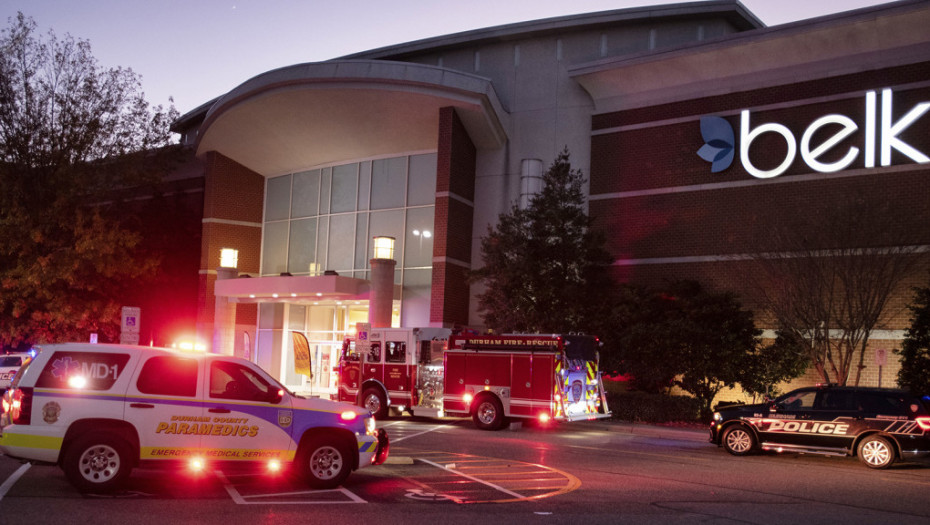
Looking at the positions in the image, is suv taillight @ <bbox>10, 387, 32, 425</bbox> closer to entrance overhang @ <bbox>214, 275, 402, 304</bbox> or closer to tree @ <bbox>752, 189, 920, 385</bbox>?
tree @ <bbox>752, 189, 920, 385</bbox>

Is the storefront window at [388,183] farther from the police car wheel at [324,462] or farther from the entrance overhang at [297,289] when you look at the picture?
the police car wheel at [324,462]

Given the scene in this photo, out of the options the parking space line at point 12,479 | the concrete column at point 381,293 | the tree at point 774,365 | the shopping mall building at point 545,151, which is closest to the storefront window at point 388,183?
the shopping mall building at point 545,151

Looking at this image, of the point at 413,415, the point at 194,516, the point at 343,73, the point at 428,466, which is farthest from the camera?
the point at 343,73

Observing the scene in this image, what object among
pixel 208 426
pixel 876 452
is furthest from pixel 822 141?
pixel 208 426

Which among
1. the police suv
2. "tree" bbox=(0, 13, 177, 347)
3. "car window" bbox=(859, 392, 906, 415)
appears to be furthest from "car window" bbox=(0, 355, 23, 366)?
"car window" bbox=(859, 392, 906, 415)

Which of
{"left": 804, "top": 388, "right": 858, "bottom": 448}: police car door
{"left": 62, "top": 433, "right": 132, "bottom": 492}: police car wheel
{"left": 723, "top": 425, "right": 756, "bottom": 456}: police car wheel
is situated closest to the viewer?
{"left": 62, "top": 433, "right": 132, "bottom": 492}: police car wheel

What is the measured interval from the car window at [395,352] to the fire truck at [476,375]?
3cm

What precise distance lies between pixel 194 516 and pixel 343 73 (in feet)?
87.1

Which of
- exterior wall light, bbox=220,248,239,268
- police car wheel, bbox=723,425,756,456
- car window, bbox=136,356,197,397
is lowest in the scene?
police car wheel, bbox=723,425,756,456

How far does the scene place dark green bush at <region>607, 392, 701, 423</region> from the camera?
975 inches

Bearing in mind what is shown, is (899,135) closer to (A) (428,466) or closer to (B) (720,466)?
(B) (720,466)

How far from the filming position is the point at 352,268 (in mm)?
37938

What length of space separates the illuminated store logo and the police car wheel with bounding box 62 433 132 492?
76.4 ft

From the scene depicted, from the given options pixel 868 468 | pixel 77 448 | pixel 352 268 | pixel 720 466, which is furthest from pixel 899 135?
pixel 77 448
